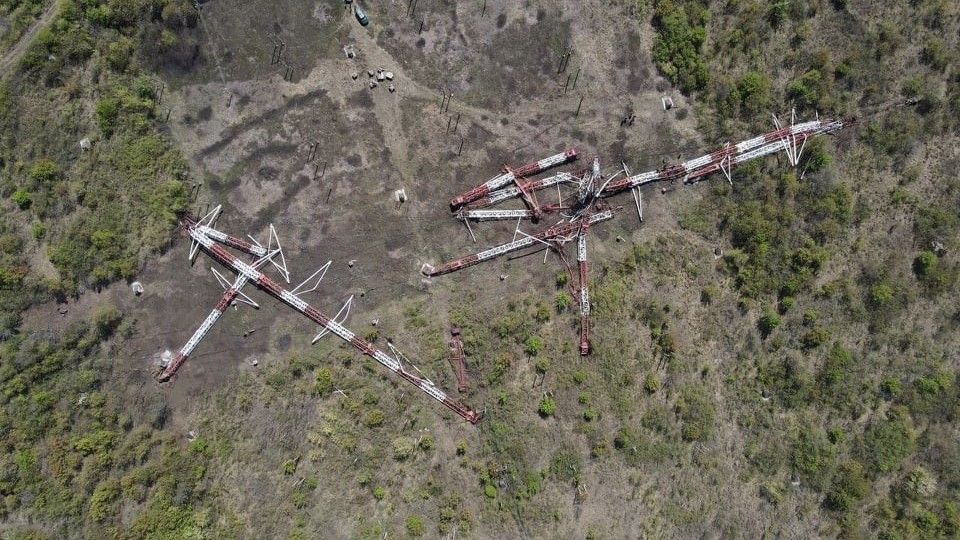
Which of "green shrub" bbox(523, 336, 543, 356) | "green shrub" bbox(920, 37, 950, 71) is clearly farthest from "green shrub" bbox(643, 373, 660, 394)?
"green shrub" bbox(920, 37, 950, 71)

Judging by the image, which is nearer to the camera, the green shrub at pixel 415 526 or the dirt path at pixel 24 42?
the dirt path at pixel 24 42

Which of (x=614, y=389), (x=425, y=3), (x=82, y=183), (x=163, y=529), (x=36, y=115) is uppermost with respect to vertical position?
(x=425, y=3)

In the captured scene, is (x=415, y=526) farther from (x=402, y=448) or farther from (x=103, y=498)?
(x=103, y=498)

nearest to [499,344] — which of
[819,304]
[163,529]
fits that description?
[819,304]

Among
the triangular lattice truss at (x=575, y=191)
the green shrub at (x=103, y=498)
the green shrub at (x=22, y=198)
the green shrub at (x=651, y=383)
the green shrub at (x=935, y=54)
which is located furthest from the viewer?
the triangular lattice truss at (x=575, y=191)

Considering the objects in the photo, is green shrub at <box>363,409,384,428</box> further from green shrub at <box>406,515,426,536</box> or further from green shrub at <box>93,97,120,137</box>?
green shrub at <box>93,97,120,137</box>

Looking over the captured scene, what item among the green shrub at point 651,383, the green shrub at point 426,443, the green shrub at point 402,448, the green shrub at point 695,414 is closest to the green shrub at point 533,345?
the green shrub at point 651,383

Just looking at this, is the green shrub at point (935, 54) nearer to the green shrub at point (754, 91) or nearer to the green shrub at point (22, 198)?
the green shrub at point (754, 91)

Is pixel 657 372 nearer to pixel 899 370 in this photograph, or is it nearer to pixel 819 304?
pixel 819 304
